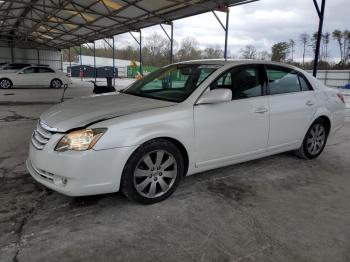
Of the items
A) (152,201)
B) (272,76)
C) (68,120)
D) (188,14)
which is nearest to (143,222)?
(152,201)

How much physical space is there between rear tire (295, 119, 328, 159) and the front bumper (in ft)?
9.95

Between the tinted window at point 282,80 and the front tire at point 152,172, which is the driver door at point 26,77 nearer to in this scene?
the tinted window at point 282,80

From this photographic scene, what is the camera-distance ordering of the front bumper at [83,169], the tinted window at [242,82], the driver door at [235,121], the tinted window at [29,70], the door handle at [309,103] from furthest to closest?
1. the tinted window at [29,70]
2. the door handle at [309,103]
3. the tinted window at [242,82]
4. the driver door at [235,121]
5. the front bumper at [83,169]

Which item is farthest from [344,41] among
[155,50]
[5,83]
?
[5,83]

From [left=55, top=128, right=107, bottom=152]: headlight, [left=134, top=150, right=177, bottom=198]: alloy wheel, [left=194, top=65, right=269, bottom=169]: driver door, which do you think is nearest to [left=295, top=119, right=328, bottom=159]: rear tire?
[left=194, top=65, right=269, bottom=169]: driver door

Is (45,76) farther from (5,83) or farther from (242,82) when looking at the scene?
(242,82)

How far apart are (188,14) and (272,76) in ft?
28.2

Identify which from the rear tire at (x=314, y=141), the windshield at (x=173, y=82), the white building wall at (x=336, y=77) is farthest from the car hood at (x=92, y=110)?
the white building wall at (x=336, y=77)

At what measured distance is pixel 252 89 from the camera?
12.8ft

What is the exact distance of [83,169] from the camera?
9.05 ft

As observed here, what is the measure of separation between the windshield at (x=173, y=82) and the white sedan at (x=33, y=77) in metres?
15.2

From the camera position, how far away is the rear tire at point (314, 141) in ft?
15.5

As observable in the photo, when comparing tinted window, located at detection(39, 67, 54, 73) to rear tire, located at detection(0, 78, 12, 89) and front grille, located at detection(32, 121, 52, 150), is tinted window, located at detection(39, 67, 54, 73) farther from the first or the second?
front grille, located at detection(32, 121, 52, 150)

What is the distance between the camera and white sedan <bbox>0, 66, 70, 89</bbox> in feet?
57.5
